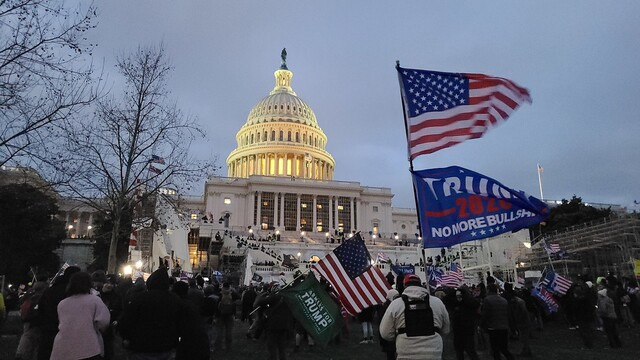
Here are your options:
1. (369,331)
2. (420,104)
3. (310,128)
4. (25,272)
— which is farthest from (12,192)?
(310,128)

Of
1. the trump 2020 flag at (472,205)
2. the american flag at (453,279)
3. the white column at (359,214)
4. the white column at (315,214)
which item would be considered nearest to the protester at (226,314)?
the trump 2020 flag at (472,205)

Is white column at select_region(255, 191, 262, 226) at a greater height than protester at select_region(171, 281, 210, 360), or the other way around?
white column at select_region(255, 191, 262, 226)

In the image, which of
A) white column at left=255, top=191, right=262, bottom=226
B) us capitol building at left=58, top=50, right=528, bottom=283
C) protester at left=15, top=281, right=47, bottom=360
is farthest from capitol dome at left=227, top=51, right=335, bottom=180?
protester at left=15, top=281, right=47, bottom=360

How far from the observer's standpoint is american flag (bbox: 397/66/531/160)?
8.60 meters

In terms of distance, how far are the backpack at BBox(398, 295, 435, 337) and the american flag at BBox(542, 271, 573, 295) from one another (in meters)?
14.1

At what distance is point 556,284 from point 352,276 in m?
10.3

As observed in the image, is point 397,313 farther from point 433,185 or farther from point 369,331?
point 369,331

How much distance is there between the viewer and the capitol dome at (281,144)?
337 ft

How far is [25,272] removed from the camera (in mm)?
41688

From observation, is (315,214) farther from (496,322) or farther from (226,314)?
(496,322)

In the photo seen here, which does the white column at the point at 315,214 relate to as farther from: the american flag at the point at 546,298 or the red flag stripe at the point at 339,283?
the red flag stripe at the point at 339,283

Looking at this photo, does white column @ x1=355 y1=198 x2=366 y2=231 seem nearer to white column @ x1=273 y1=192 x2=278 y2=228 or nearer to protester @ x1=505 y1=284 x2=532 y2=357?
white column @ x1=273 y1=192 x2=278 y2=228

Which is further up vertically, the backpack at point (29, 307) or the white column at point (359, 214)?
the white column at point (359, 214)

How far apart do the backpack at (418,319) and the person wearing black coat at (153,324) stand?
2.53 m
